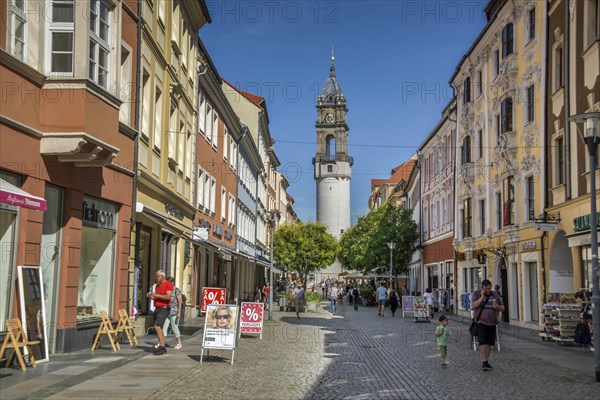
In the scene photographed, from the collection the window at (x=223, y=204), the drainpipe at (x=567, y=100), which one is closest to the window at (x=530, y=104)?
the drainpipe at (x=567, y=100)

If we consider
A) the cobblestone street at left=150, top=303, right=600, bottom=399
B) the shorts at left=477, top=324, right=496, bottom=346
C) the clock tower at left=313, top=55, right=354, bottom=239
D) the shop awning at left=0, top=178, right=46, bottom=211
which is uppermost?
the clock tower at left=313, top=55, right=354, bottom=239

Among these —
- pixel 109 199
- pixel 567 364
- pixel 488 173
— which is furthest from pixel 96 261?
pixel 488 173

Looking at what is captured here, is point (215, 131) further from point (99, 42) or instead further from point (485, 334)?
point (485, 334)

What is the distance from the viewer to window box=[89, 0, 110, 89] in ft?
47.3

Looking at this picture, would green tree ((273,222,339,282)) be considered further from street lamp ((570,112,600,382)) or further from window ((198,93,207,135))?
street lamp ((570,112,600,382))

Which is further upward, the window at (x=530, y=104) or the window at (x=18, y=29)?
the window at (x=530, y=104)

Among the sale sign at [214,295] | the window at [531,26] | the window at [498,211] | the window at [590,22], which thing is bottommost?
the sale sign at [214,295]

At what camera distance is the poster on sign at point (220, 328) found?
14.4m

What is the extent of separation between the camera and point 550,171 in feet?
81.5

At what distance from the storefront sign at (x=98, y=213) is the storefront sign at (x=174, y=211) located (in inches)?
259

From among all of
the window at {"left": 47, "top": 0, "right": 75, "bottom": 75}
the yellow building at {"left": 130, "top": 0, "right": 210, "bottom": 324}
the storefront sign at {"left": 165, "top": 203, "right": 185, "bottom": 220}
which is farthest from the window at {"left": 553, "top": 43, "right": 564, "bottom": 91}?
the window at {"left": 47, "top": 0, "right": 75, "bottom": 75}

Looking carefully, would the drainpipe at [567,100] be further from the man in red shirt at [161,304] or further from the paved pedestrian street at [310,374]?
the man in red shirt at [161,304]

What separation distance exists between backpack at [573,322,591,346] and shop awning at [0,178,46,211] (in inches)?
547

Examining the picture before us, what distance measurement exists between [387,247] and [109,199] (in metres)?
41.3
